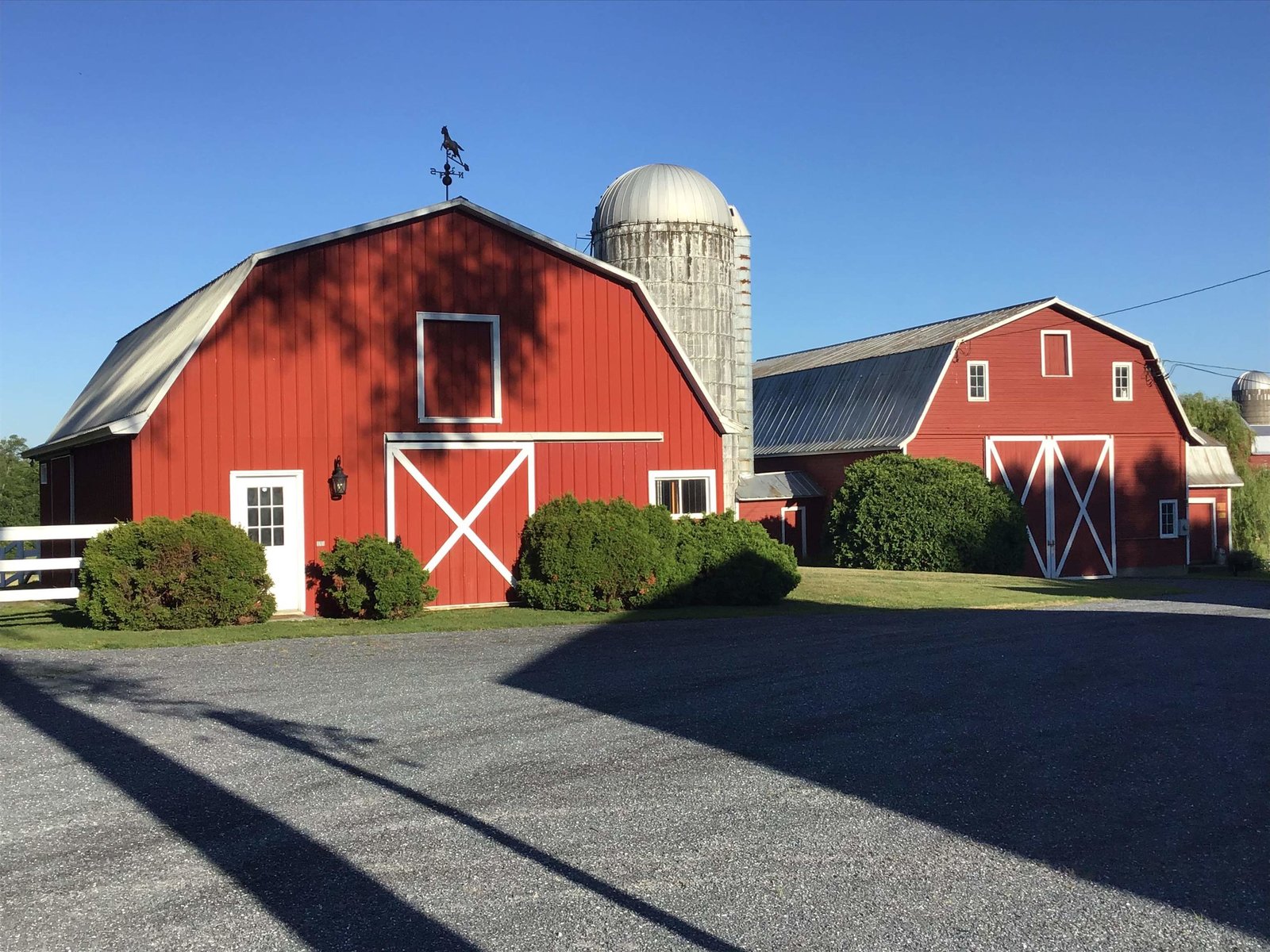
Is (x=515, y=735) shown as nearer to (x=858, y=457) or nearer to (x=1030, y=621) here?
(x=1030, y=621)

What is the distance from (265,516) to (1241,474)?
3569 cm

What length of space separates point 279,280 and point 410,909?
13.4 metres

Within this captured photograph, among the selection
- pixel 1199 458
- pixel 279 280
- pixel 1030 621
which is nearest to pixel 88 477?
pixel 279 280

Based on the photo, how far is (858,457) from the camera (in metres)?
32.0

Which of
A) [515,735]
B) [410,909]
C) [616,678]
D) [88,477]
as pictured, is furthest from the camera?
[88,477]

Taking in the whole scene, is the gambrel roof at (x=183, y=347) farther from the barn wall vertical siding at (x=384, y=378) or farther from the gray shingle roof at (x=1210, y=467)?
the gray shingle roof at (x=1210, y=467)

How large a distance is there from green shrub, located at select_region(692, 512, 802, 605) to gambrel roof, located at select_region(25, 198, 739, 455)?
228 cm

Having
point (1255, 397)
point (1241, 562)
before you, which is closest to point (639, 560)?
point (1241, 562)

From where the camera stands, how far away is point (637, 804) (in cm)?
689

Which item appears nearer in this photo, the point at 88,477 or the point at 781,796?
the point at 781,796

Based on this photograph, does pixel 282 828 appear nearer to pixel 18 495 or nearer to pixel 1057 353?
pixel 1057 353

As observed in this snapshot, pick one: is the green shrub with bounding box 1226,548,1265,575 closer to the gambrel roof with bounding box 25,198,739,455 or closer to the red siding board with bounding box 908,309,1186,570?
the red siding board with bounding box 908,309,1186,570

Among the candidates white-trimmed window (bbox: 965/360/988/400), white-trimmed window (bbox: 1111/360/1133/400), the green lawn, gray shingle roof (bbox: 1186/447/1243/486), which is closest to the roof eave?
the green lawn

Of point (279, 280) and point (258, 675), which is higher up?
point (279, 280)
